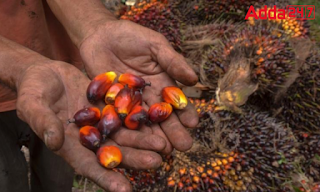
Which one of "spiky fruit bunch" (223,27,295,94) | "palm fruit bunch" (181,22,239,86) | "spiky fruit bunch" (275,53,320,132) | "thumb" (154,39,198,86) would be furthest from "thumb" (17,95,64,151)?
"spiky fruit bunch" (275,53,320,132)

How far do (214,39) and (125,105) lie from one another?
1505mm

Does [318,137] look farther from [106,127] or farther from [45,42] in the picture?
[45,42]

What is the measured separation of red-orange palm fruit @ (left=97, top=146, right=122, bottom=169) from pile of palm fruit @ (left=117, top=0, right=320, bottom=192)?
2.29ft

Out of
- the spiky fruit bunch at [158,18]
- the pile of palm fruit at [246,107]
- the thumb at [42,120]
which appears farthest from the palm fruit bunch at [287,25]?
the thumb at [42,120]

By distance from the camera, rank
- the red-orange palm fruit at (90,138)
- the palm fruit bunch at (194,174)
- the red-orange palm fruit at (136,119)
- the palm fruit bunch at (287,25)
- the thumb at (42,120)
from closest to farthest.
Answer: the thumb at (42,120) < the red-orange palm fruit at (90,138) < the red-orange palm fruit at (136,119) < the palm fruit bunch at (194,174) < the palm fruit bunch at (287,25)

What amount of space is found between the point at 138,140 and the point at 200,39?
68.6 inches

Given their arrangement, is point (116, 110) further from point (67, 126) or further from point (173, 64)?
point (173, 64)

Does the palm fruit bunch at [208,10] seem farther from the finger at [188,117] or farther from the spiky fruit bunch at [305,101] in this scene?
the finger at [188,117]

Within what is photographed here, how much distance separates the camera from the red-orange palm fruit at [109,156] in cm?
134

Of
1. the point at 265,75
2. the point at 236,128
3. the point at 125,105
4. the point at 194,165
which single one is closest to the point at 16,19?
the point at 125,105

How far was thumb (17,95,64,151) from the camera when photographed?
121 cm

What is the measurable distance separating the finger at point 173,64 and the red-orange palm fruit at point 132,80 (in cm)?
15

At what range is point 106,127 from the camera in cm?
156

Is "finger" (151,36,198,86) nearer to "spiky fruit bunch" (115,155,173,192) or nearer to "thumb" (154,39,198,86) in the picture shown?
"thumb" (154,39,198,86)
